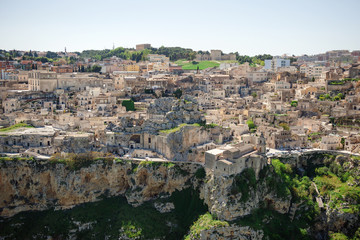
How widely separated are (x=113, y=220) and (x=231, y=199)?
1134cm

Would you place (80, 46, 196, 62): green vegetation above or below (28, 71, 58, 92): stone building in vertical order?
above

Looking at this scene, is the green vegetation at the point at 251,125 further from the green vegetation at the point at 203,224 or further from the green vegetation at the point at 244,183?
the green vegetation at the point at 203,224

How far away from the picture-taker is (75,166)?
36.1 meters

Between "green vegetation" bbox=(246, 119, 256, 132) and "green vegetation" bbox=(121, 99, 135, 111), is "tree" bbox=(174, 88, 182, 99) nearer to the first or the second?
"green vegetation" bbox=(121, 99, 135, 111)

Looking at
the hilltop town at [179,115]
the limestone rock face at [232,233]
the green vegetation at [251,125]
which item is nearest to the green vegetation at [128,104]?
the hilltop town at [179,115]

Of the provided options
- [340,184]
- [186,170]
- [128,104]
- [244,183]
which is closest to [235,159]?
[244,183]

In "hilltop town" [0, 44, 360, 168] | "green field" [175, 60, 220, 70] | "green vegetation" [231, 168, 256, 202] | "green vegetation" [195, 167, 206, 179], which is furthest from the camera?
"green field" [175, 60, 220, 70]

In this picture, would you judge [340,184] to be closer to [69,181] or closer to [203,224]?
[203,224]

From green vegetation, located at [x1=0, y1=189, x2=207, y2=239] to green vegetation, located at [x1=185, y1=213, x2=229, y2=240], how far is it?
0.92 metres

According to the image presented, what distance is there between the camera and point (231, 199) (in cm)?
3219

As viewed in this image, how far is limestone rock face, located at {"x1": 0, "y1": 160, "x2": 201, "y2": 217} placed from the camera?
35844mm

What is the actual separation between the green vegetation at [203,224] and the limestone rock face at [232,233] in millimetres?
311

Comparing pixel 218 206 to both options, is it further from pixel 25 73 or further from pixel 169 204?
pixel 25 73

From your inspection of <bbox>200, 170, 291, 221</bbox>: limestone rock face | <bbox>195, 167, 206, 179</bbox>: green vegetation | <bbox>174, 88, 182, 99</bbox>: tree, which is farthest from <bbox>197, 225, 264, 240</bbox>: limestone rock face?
<bbox>174, 88, 182, 99</bbox>: tree
